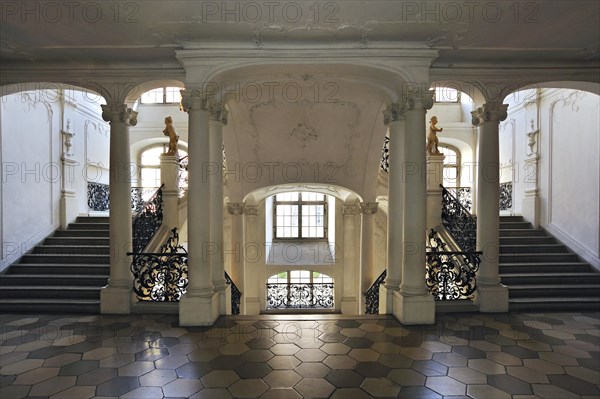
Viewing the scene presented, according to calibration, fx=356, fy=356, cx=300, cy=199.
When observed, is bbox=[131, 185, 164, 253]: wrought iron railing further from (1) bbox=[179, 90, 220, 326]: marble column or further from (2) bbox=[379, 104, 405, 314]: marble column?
(2) bbox=[379, 104, 405, 314]: marble column

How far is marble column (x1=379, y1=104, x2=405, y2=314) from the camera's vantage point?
5105 millimetres

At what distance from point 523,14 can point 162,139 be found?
36.7 ft

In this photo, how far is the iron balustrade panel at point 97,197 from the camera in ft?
29.8

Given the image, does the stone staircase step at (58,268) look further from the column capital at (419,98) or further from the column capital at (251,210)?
the column capital at (419,98)

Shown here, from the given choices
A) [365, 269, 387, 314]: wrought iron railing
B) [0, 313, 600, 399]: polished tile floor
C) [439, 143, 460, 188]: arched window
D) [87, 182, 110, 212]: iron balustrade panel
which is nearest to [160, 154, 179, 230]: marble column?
[0, 313, 600, 399]: polished tile floor

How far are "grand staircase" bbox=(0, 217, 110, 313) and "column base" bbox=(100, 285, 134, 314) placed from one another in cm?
17

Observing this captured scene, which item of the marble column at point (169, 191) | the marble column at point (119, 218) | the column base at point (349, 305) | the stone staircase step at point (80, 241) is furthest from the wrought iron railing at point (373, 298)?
the stone staircase step at point (80, 241)

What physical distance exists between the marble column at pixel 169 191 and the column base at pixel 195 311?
2.93m

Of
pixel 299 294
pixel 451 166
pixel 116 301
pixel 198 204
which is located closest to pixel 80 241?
pixel 116 301

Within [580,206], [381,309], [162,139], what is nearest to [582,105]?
[580,206]

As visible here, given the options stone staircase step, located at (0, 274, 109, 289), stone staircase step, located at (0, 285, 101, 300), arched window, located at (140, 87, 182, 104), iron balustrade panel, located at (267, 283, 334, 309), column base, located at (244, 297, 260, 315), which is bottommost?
iron balustrade panel, located at (267, 283, 334, 309)

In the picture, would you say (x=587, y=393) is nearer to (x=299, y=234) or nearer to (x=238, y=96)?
(x=238, y=96)

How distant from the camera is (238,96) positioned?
5863mm

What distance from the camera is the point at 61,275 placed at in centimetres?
598
